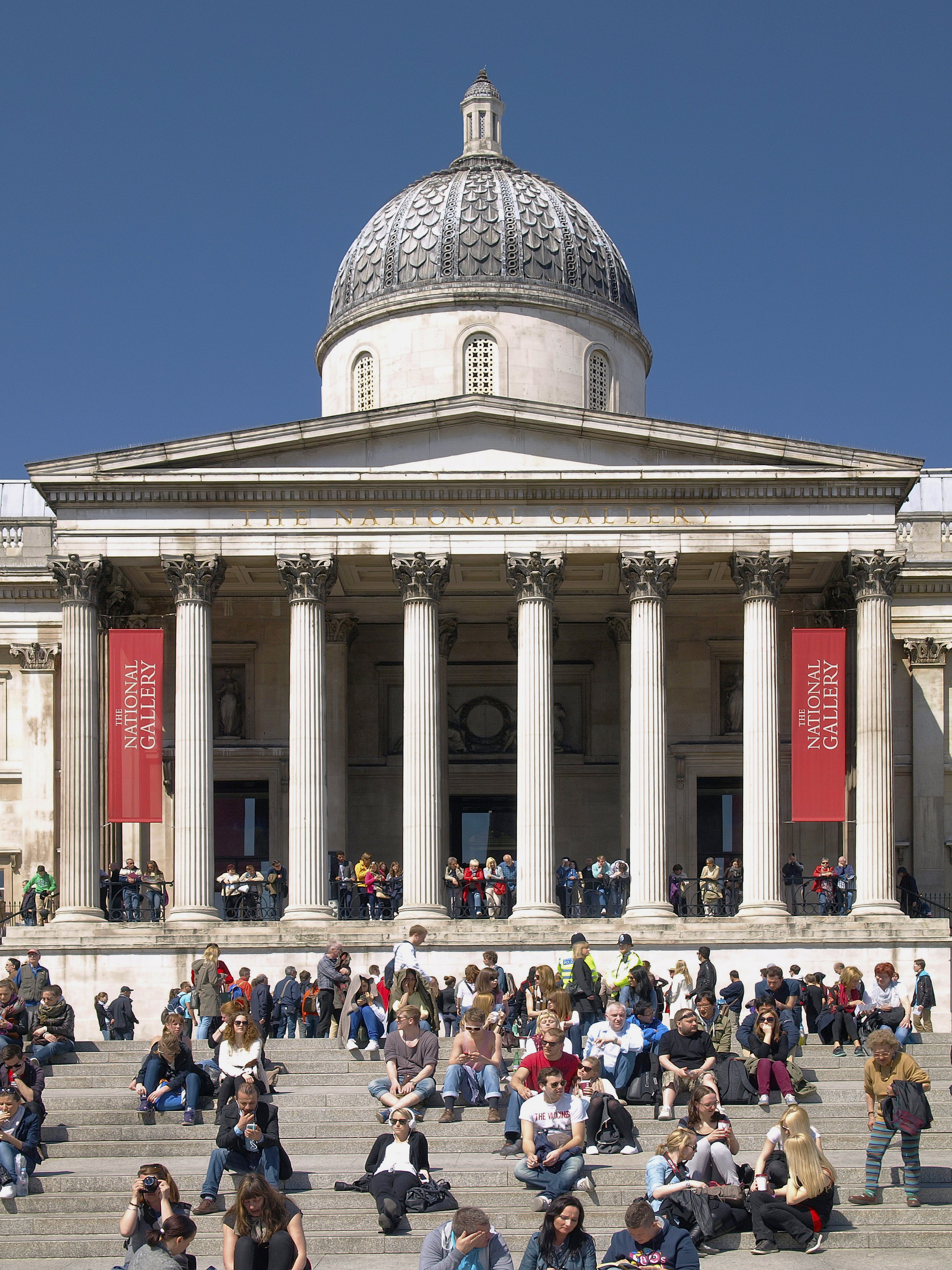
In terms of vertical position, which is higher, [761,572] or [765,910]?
[761,572]

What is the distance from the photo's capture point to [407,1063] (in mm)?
23859

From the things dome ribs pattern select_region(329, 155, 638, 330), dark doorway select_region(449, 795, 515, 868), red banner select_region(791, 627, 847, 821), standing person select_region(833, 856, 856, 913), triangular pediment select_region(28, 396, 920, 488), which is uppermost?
dome ribs pattern select_region(329, 155, 638, 330)

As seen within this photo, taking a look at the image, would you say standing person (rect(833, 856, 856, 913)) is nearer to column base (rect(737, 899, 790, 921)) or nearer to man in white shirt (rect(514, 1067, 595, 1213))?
column base (rect(737, 899, 790, 921))

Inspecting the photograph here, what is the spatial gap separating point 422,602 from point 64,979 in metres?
10.5

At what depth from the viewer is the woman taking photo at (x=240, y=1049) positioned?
22.9 m

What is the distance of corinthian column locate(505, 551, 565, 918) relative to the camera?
129 feet

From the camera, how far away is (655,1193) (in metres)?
19.0

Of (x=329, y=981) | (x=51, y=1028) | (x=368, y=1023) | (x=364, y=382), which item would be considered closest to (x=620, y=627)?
(x=364, y=382)

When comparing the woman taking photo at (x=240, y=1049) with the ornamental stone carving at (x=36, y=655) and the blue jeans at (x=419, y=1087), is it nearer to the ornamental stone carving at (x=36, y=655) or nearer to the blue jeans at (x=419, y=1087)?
the blue jeans at (x=419, y=1087)

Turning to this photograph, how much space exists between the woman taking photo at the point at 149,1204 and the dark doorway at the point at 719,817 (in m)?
29.4

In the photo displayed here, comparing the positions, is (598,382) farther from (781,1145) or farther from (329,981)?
(781,1145)

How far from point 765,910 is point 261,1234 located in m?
24.3

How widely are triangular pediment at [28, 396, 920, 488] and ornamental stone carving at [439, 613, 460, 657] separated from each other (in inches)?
232

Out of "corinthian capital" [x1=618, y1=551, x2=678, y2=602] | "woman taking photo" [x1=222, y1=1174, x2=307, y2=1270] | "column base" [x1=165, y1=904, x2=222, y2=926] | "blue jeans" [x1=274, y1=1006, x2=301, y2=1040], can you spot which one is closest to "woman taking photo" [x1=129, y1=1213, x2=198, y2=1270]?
"woman taking photo" [x1=222, y1=1174, x2=307, y2=1270]
